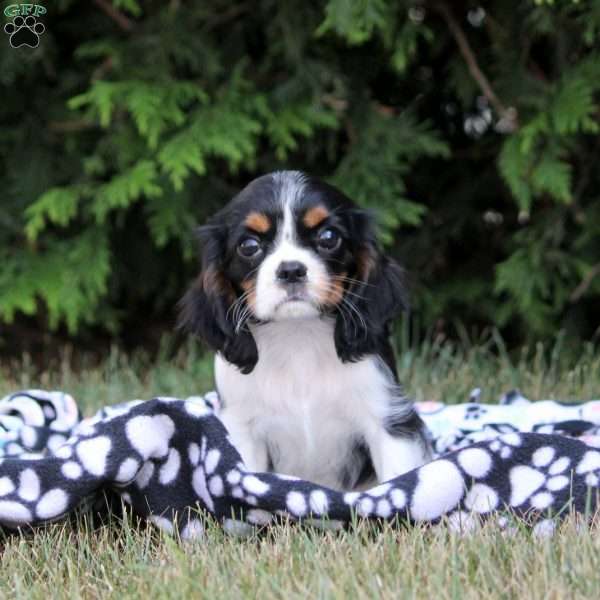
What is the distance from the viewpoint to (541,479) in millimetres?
2719

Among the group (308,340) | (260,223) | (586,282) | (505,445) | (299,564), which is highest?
(260,223)

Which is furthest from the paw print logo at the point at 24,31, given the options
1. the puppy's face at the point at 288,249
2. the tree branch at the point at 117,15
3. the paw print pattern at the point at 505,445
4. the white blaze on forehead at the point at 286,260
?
the paw print pattern at the point at 505,445

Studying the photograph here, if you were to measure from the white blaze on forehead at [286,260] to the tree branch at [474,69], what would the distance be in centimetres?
233

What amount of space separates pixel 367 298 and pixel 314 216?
0.33 meters

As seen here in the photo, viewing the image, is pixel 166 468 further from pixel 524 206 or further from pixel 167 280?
pixel 167 280

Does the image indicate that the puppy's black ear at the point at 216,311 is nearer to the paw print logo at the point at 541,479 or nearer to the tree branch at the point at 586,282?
the paw print logo at the point at 541,479

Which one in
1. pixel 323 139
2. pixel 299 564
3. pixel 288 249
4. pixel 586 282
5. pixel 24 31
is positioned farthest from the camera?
pixel 323 139

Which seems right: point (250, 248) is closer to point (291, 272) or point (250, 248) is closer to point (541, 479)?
point (291, 272)

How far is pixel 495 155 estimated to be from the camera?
5.59 m

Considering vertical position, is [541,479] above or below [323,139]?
below

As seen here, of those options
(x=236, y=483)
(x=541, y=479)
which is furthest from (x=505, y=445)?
(x=236, y=483)

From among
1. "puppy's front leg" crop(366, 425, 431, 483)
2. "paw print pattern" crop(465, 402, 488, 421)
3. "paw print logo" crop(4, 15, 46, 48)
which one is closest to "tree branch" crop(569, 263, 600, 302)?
"paw print pattern" crop(465, 402, 488, 421)

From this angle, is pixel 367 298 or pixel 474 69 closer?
pixel 367 298

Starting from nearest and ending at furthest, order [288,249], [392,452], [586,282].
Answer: [288,249] < [392,452] < [586,282]
